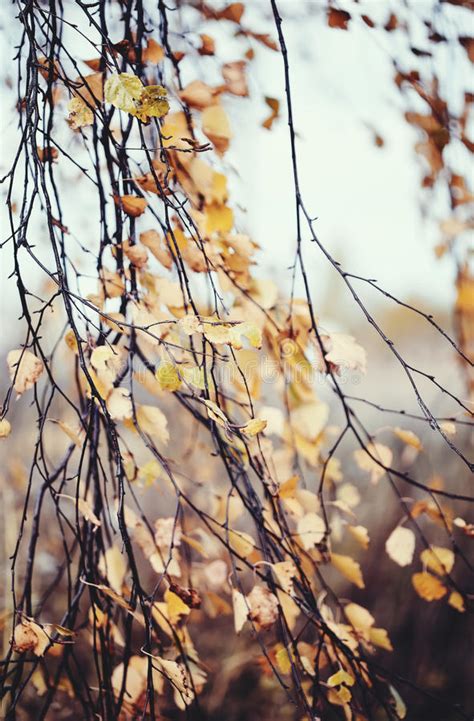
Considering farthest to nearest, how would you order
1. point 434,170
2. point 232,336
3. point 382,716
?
point 382,716 → point 434,170 → point 232,336

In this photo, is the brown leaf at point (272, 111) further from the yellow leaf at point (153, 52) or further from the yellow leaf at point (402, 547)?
the yellow leaf at point (402, 547)

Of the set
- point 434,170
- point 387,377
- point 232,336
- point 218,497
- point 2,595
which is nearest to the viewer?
point 232,336

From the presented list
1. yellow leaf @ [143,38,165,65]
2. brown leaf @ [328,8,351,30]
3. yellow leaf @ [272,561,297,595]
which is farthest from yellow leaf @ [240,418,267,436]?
brown leaf @ [328,8,351,30]

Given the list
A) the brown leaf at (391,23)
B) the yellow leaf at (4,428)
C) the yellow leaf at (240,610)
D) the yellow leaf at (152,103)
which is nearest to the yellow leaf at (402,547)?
the yellow leaf at (240,610)

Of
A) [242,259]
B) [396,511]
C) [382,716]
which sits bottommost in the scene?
[382,716]

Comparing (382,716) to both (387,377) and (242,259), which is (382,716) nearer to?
(242,259)

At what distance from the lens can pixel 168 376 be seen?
672 millimetres

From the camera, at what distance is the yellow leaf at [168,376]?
667 millimetres

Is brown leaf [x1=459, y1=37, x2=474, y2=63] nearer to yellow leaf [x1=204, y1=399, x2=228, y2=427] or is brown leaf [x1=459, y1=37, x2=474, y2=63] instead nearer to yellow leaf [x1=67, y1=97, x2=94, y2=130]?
yellow leaf [x1=67, y1=97, x2=94, y2=130]

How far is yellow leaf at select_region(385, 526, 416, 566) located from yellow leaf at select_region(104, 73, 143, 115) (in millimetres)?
775

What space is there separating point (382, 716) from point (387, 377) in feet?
24.2

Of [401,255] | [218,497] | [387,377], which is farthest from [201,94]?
[401,255]

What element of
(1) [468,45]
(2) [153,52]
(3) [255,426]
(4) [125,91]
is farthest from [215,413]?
(1) [468,45]

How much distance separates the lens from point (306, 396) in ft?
3.48
